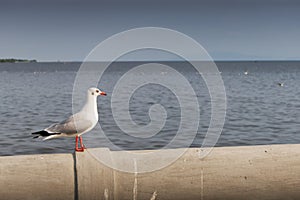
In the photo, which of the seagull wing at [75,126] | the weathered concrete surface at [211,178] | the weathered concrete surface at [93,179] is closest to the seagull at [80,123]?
the seagull wing at [75,126]

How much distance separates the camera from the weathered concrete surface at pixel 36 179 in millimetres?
3920

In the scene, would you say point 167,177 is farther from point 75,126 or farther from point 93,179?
point 75,126

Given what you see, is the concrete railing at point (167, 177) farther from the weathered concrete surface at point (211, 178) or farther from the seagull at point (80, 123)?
the seagull at point (80, 123)

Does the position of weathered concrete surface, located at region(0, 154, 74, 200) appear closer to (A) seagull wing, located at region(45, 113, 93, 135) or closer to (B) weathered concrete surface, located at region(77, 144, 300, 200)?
(B) weathered concrete surface, located at region(77, 144, 300, 200)

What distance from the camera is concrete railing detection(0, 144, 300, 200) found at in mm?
3957

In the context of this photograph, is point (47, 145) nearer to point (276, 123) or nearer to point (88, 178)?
point (88, 178)

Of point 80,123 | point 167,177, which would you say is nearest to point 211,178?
point 167,177

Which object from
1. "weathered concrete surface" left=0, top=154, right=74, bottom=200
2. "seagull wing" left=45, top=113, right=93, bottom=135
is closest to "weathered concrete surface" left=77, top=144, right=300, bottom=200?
"weathered concrete surface" left=0, top=154, right=74, bottom=200

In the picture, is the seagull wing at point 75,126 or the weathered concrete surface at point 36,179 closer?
the weathered concrete surface at point 36,179

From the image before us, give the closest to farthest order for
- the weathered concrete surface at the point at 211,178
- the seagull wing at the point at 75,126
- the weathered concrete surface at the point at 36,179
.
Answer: the weathered concrete surface at the point at 36,179, the weathered concrete surface at the point at 211,178, the seagull wing at the point at 75,126

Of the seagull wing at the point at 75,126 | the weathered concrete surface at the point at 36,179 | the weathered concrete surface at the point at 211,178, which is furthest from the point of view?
the seagull wing at the point at 75,126

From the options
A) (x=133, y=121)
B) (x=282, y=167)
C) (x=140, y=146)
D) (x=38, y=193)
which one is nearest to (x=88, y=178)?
(x=38, y=193)

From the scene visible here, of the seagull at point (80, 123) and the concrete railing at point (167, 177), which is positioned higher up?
the seagull at point (80, 123)

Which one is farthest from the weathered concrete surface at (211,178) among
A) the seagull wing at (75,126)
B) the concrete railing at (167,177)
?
the seagull wing at (75,126)
